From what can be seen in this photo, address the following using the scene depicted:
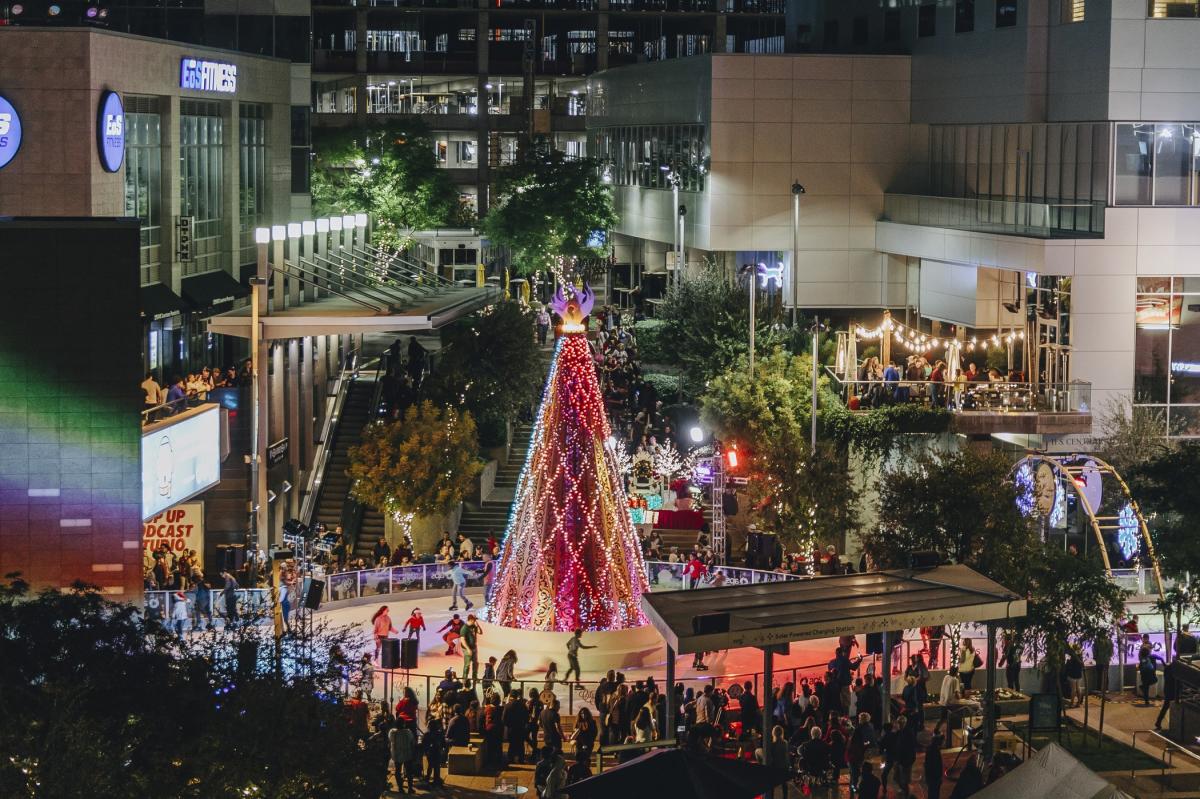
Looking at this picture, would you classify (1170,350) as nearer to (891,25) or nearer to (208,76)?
(891,25)

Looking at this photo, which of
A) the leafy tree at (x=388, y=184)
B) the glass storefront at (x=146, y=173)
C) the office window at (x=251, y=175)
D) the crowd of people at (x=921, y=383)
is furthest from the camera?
the leafy tree at (x=388, y=184)

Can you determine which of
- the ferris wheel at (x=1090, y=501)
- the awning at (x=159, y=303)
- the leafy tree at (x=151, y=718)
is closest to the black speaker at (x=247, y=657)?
the leafy tree at (x=151, y=718)

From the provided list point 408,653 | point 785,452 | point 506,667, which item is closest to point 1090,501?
point 785,452

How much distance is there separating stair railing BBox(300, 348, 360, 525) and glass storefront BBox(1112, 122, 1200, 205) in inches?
940

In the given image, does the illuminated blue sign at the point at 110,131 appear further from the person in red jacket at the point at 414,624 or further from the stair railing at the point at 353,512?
the person in red jacket at the point at 414,624

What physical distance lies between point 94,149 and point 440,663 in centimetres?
1741

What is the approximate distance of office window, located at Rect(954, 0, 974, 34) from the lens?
6662 centimetres

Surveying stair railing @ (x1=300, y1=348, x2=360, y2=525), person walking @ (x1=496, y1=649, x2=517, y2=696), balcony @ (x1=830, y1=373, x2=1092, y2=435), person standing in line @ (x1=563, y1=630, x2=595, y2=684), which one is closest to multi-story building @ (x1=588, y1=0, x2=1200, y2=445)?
balcony @ (x1=830, y1=373, x2=1092, y2=435)

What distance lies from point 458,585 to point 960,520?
12.1 metres

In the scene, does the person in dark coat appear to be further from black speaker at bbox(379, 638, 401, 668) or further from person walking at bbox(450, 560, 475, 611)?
person walking at bbox(450, 560, 475, 611)

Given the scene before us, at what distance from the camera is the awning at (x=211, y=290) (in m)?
56.7

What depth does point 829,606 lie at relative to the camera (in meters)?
27.5

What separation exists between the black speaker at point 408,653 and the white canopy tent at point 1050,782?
13.7 meters

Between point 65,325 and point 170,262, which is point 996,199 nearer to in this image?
point 170,262
